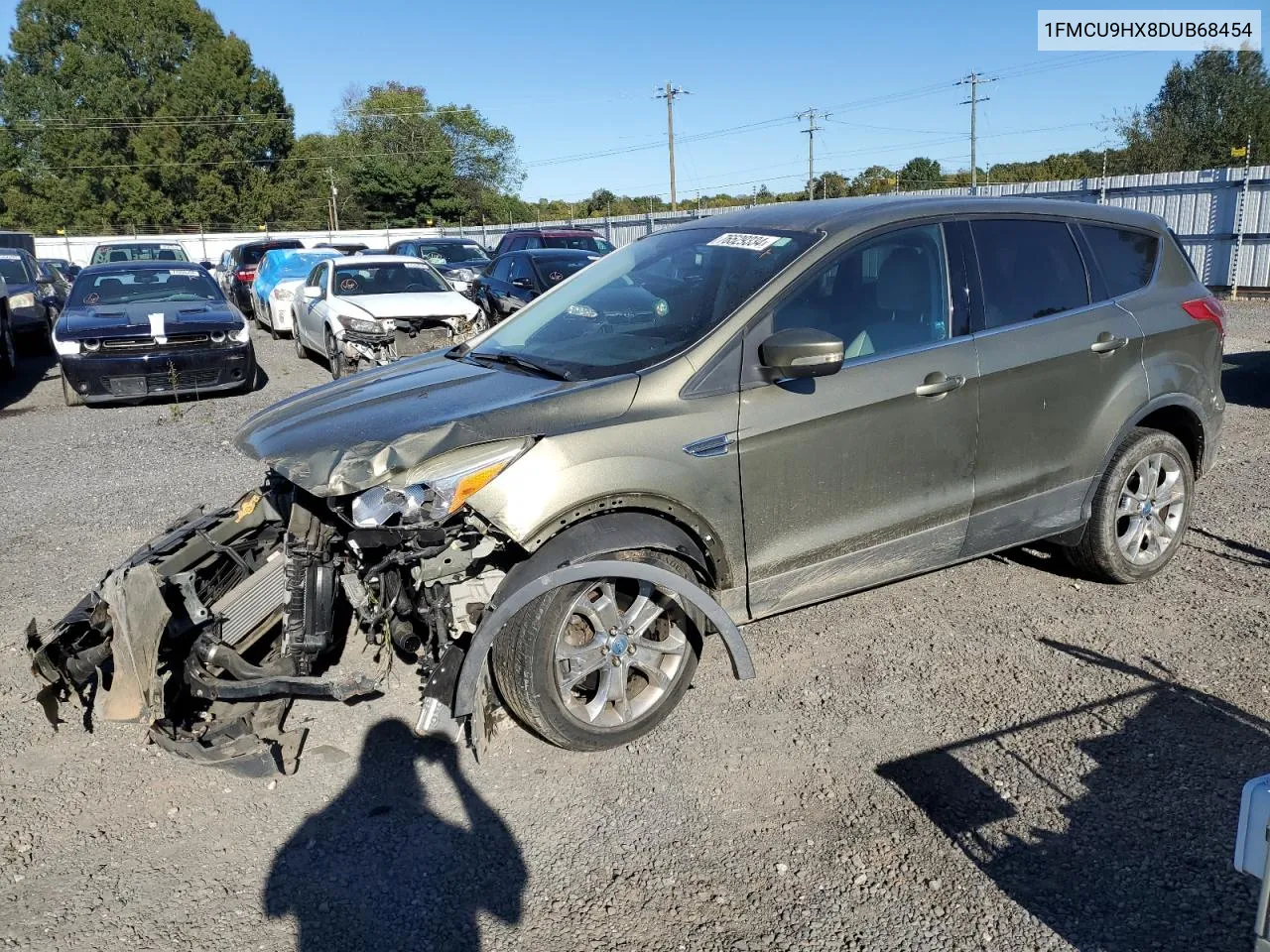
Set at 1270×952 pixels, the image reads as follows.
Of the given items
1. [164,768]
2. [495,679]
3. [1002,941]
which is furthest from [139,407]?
[1002,941]

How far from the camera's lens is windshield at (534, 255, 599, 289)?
13.7 meters

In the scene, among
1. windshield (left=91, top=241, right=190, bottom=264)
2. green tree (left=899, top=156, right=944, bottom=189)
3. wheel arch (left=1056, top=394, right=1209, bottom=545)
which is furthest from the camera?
green tree (left=899, top=156, right=944, bottom=189)

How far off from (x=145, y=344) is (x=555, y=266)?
5773 millimetres

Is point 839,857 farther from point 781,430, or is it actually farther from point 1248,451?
point 1248,451

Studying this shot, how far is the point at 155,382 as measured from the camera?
10.4 metres

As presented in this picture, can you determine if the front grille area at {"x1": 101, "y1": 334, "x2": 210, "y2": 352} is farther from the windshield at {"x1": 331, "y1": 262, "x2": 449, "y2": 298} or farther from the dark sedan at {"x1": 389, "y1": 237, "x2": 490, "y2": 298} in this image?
the dark sedan at {"x1": 389, "y1": 237, "x2": 490, "y2": 298}

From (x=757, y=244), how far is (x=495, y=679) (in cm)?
205

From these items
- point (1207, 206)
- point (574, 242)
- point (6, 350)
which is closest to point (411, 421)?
point (6, 350)

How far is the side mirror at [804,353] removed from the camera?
3420 mm

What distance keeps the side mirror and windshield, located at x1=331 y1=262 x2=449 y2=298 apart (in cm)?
954

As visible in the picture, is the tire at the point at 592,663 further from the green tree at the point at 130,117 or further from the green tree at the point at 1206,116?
the green tree at the point at 130,117

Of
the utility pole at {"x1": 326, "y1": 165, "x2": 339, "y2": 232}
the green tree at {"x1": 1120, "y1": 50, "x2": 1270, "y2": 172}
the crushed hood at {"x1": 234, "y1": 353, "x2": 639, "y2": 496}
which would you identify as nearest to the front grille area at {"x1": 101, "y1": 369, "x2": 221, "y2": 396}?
the crushed hood at {"x1": 234, "y1": 353, "x2": 639, "y2": 496}

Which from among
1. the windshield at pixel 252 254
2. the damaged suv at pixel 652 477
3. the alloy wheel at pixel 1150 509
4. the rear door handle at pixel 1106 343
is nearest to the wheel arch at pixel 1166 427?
the damaged suv at pixel 652 477

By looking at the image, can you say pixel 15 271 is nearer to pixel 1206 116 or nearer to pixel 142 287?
pixel 142 287
